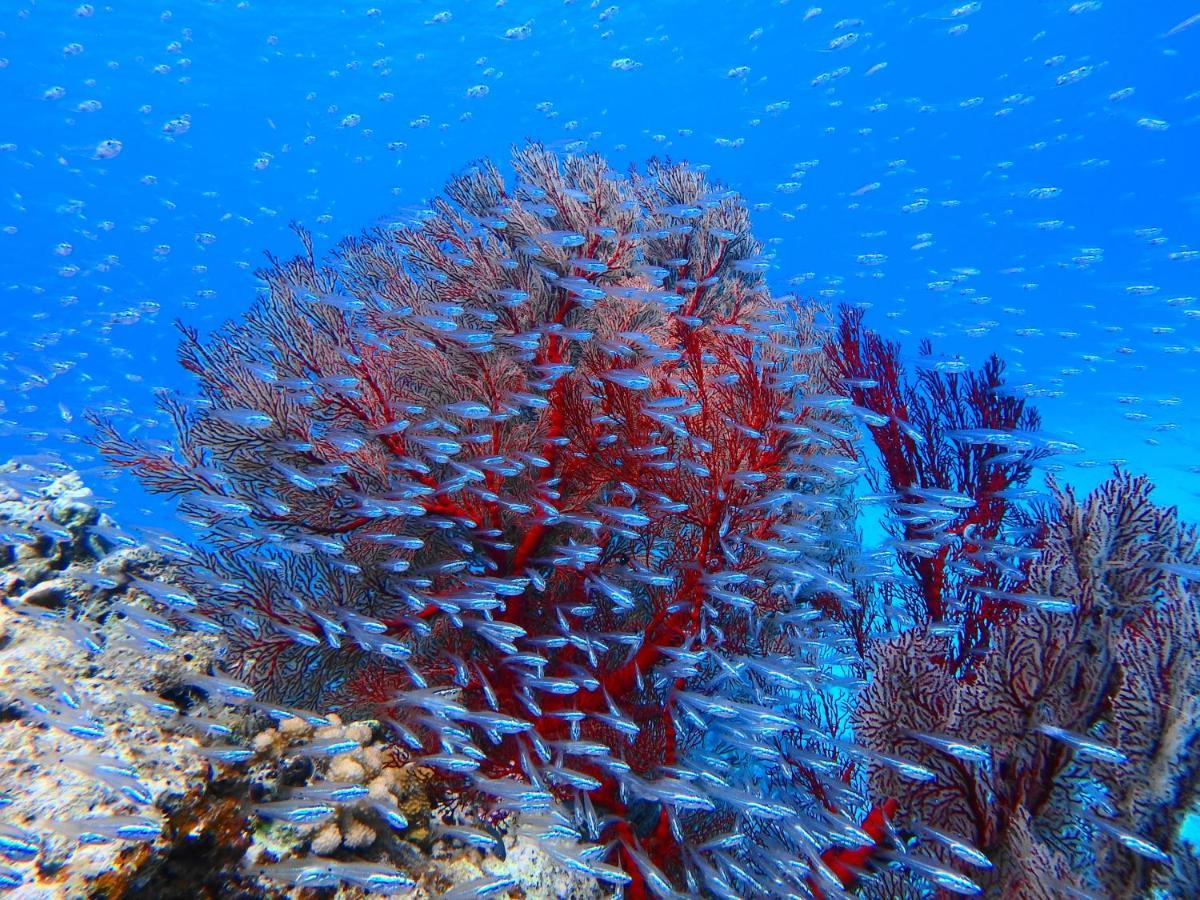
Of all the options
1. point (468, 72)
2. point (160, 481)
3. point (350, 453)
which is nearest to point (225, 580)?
point (160, 481)

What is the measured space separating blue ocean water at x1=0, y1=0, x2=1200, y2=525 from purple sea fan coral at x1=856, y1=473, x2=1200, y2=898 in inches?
1460

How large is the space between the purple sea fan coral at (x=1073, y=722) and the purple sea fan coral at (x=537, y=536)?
61 cm

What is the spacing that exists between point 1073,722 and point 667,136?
69.5 metres

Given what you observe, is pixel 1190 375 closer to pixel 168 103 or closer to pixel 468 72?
pixel 468 72

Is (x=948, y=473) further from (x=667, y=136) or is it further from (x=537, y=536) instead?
(x=667, y=136)

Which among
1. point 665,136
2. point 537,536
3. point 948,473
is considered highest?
point 665,136

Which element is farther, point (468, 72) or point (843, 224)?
point (843, 224)

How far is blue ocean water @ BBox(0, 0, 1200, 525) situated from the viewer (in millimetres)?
47688

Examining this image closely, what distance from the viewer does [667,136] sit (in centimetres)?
6425

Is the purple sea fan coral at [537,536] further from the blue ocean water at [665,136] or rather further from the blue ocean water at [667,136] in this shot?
the blue ocean water at [665,136]

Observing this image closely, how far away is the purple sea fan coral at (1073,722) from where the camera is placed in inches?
117

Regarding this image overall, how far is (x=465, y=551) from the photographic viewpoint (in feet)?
16.0

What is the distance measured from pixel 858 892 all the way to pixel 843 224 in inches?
3276

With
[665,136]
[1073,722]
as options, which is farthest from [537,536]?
[665,136]
